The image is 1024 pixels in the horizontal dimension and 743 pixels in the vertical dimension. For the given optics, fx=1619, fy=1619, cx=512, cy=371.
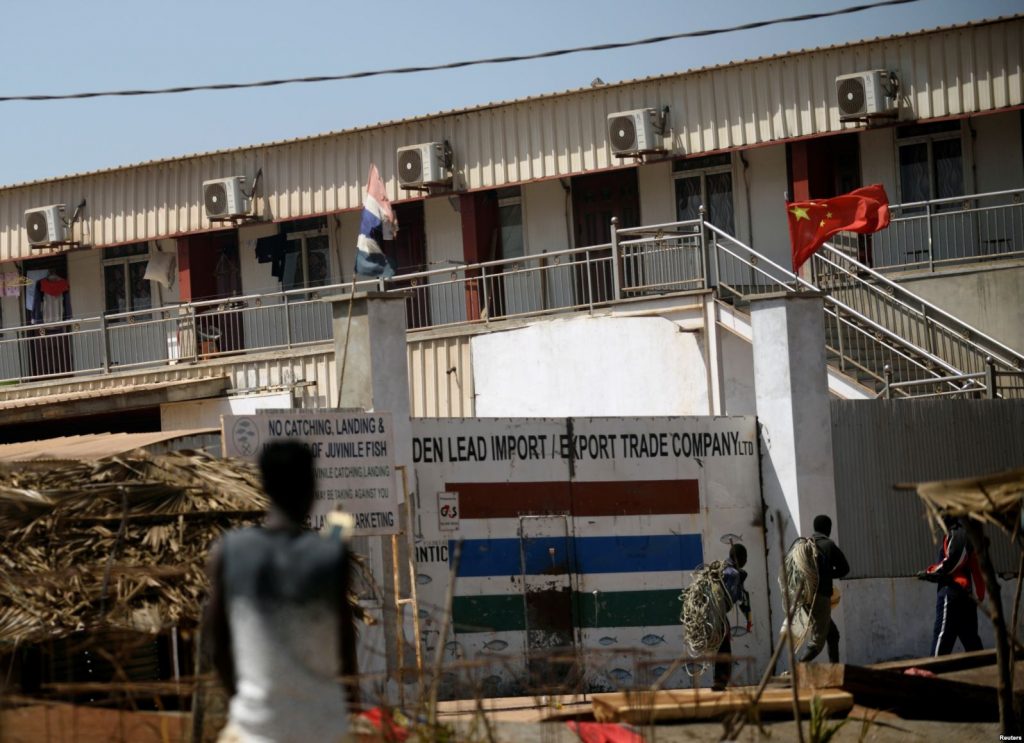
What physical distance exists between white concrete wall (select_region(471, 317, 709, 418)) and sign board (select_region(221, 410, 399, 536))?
24.6 ft

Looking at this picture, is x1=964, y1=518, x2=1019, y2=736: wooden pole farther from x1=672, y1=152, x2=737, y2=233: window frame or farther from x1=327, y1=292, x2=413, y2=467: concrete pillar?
x1=672, y1=152, x2=737, y2=233: window frame

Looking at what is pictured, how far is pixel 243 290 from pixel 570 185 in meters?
→ 6.71

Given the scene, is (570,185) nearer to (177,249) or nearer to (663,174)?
(663,174)

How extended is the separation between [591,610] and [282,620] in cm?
1040

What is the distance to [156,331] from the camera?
27516 mm

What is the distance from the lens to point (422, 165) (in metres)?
26.4

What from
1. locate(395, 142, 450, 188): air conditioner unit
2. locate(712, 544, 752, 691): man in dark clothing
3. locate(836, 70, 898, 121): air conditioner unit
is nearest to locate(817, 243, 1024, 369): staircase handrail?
locate(836, 70, 898, 121): air conditioner unit

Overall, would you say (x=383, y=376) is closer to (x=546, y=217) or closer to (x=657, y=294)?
(x=657, y=294)

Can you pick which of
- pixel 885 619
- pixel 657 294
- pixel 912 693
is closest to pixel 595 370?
pixel 657 294

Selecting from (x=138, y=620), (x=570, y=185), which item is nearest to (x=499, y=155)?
(x=570, y=185)

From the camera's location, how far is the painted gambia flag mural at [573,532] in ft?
47.2

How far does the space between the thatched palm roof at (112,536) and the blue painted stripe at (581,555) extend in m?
4.37

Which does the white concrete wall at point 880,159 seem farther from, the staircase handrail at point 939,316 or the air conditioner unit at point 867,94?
the staircase handrail at point 939,316

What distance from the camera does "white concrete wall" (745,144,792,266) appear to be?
82.5 ft
